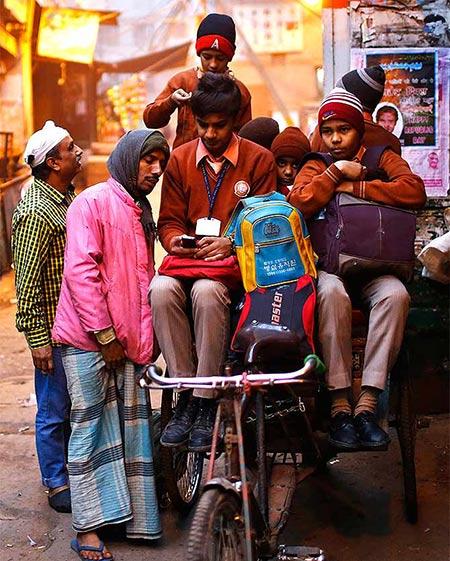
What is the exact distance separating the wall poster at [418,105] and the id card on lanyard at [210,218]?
1.84 meters

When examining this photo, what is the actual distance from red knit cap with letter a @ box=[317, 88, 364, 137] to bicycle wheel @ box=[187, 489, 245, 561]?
203 centimetres

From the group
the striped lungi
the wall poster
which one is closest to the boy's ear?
the striped lungi

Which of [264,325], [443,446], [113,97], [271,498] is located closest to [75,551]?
[271,498]

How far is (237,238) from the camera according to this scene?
13.7 ft

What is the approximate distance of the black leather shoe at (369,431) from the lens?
4.05 metres

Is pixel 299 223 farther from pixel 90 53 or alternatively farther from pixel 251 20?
pixel 90 53

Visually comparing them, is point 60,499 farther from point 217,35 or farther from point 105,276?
point 217,35

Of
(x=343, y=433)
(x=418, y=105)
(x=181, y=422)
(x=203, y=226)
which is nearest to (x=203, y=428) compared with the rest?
(x=181, y=422)

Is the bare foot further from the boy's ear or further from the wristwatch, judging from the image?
the boy's ear

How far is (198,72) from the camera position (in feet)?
17.5

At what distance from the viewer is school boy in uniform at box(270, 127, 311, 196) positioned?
512 cm

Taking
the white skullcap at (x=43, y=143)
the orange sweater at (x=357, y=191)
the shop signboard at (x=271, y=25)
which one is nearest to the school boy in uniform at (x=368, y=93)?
the orange sweater at (x=357, y=191)

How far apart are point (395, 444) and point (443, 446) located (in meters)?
0.31

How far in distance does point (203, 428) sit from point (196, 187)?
4.10 ft
